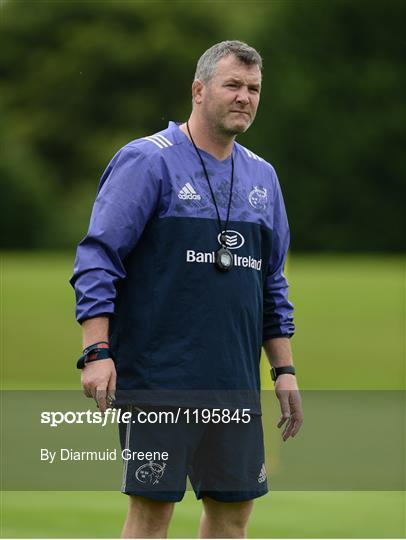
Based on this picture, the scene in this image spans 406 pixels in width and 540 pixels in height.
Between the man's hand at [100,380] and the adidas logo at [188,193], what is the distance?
0.63m

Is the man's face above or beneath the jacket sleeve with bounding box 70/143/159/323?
above

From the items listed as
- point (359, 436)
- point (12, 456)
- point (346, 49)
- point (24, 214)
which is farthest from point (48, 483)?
point (346, 49)

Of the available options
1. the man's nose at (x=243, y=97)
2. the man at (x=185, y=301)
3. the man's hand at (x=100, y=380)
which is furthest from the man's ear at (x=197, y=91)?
the man's hand at (x=100, y=380)

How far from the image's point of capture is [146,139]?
4195 millimetres

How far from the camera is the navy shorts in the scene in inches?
157

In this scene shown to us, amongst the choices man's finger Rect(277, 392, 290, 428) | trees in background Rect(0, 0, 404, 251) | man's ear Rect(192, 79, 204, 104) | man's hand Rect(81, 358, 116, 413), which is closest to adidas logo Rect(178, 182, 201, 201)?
man's ear Rect(192, 79, 204, 104)

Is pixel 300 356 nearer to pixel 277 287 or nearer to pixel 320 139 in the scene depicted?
pixel 277 287

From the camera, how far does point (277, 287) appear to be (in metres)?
4.46

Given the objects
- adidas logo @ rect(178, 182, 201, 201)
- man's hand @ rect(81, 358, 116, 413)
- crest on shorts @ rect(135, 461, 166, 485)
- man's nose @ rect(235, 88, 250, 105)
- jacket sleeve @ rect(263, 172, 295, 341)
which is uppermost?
man's nose @ rect(235, 88, 250, 105)

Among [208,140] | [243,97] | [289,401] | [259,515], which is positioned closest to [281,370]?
[289,401]

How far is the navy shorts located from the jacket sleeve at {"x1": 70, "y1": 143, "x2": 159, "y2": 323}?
0.42 m

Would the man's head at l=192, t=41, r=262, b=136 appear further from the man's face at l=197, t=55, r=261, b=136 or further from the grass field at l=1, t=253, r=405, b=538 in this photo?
the grass field at l=1, t=253, r=405, b=538

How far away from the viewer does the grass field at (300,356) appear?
5.99 m

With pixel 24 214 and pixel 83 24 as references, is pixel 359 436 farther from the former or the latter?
pixel 83 24
